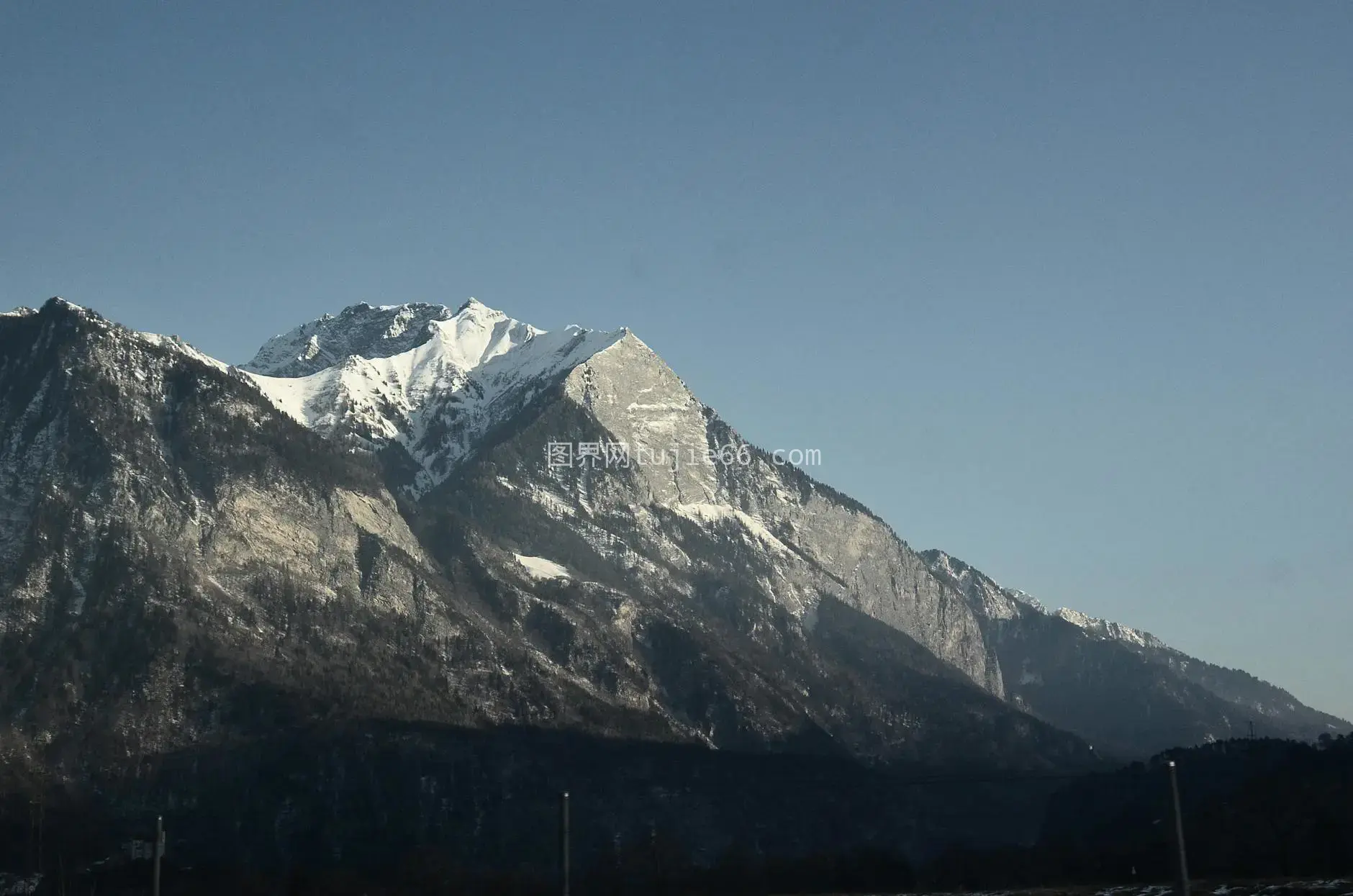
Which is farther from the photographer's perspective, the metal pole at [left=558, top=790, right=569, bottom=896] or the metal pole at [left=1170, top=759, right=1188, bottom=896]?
the metal pole at [left=558, top=790, right=569, bottom=896]

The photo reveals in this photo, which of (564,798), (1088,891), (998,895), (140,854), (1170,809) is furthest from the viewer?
(998,895)

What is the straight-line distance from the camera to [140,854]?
14300 cm

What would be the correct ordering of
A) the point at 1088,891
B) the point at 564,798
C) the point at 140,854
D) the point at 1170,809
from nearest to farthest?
the point at 1170,809 → the point at 564,798 → the point at 140,854 → the point at 1088,891

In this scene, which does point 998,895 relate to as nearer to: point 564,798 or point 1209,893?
point 1209,893

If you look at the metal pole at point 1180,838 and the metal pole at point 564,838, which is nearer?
the metal pole at point 1180,838

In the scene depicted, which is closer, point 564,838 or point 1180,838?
point 1180,838

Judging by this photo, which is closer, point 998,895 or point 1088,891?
point 1088,891

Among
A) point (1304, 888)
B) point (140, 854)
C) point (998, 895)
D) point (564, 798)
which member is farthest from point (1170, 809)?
point (140, 854)

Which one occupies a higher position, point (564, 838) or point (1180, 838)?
point (564, 838)

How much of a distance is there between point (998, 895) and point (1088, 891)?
47.8 feet

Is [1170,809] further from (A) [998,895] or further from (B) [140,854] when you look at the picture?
(B) [140,854]

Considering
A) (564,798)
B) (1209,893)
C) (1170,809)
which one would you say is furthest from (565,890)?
(1209,893)

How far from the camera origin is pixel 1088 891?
563ft

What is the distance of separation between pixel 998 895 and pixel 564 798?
70.8 m
